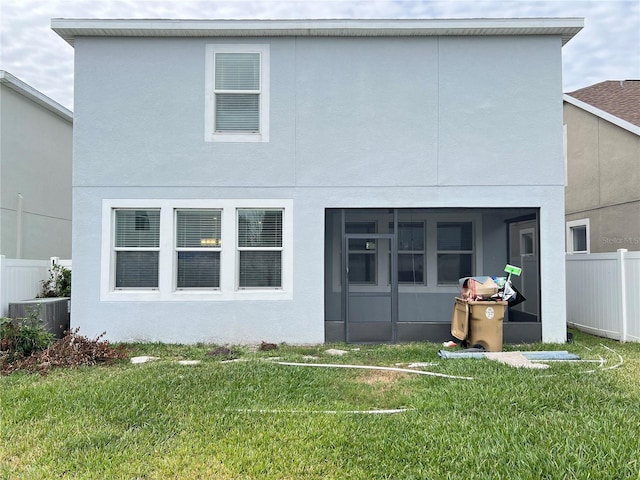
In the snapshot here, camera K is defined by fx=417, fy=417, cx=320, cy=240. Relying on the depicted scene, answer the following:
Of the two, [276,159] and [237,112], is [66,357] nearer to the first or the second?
[276,159]

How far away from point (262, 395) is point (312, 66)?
5.99 meters

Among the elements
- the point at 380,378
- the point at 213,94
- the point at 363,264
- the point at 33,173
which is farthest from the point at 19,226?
the point at 380,378

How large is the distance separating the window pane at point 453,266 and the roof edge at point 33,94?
11691mm

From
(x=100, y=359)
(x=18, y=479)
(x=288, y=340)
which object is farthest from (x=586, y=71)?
(x=18, y=479)

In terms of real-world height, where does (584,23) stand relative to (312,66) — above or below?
above

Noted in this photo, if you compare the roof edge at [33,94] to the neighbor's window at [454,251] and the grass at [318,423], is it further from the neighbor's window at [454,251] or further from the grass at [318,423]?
the neighbor's window at [454,251]

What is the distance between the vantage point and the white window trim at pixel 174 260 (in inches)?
306

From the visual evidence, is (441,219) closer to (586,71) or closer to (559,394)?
(559,394)

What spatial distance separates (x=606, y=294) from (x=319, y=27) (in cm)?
768

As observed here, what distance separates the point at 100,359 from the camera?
6352mm

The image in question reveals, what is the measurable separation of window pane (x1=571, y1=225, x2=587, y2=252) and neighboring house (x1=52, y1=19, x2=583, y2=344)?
218 inches

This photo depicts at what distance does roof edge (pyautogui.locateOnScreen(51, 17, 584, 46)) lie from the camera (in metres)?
7.55

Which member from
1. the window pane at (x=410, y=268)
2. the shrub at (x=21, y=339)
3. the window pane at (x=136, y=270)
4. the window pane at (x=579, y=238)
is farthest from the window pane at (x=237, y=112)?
the window pane at (x=579, y=238)

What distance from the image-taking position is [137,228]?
795 cm
